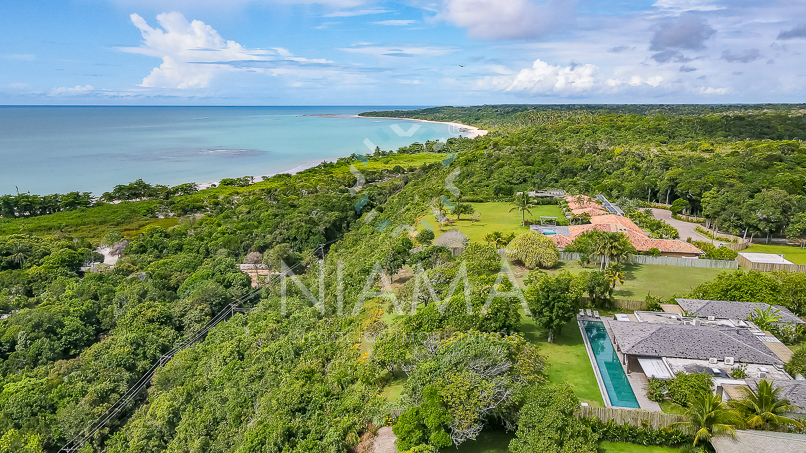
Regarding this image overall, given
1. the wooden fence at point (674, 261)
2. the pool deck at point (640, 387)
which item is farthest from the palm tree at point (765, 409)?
the wooden fence at point (674, 261)

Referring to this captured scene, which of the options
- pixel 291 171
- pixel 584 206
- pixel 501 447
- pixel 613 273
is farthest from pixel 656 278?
pixel 291 171

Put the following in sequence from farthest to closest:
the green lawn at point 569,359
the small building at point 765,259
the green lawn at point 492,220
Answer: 1. the green lawn at point 492,220
2. the small building at point 765,259
3. the green lawn at point 569,359

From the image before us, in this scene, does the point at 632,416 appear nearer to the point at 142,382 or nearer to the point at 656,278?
the point at 656,278

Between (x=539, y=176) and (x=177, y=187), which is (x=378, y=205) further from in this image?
(x=177, y=187)

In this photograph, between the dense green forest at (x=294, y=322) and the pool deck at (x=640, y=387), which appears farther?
the pool deck at (x=640, y=387)

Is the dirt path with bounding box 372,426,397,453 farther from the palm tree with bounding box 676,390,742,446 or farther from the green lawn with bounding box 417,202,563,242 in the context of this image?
the green lawn with bounding box 417,202,563,242

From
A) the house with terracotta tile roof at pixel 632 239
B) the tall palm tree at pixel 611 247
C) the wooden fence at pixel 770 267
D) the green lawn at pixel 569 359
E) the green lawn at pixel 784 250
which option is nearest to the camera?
the green lawn at pixel 569 359

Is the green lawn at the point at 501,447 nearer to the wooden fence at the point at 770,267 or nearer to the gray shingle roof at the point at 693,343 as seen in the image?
the gray shingle roof at the point at 693,343

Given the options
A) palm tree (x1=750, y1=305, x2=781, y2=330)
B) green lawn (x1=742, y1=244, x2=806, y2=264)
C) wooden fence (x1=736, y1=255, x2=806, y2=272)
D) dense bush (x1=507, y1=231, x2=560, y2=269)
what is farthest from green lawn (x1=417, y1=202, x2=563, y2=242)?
palm tree (x1=750, y1=305, x2=781, y2=330)

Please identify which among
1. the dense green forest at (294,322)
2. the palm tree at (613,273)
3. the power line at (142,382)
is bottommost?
the power line at (142,382)
